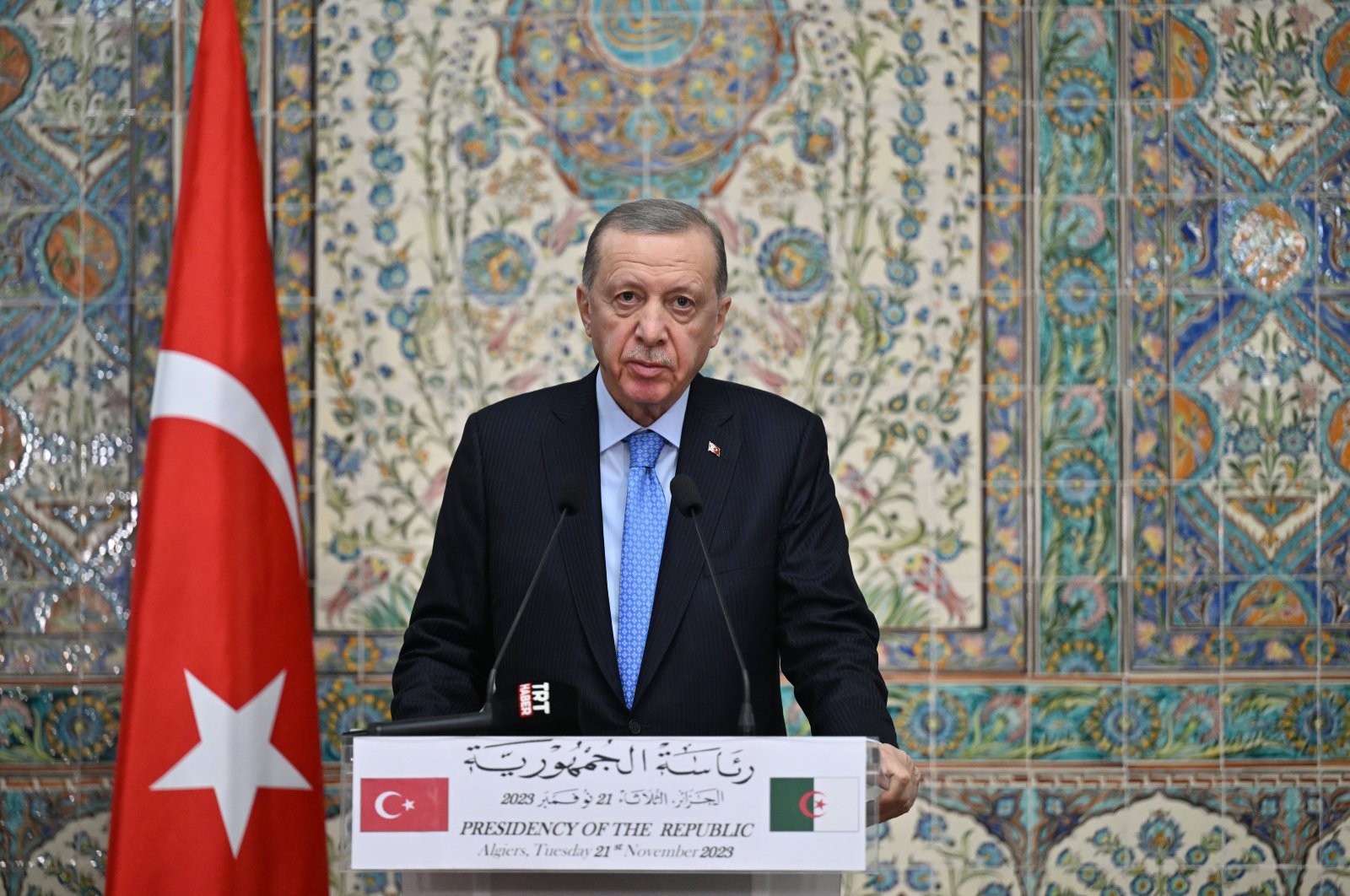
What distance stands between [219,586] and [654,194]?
4.46ft

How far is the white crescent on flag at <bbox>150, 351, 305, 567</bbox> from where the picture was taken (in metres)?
3.24

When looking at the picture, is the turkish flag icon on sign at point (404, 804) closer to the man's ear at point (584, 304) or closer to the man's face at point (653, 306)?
the man's face at point (653, 306)

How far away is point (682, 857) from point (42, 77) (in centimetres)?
293

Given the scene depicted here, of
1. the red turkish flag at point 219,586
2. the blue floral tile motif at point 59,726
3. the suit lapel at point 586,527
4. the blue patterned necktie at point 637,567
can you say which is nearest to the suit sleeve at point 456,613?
the suit lapel at point 586,527

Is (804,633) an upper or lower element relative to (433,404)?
lower

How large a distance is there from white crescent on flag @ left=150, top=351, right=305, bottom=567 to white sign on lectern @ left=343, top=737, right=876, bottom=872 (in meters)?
1.74

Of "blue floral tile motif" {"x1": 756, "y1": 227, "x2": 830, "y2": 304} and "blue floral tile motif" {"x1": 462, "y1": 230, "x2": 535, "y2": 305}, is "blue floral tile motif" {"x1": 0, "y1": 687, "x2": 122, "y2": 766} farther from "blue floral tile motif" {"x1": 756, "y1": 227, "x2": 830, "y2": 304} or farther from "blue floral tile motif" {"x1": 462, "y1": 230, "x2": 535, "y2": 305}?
"blue floral tile motif" {"x1": 756, "y1": 227, "x2": 830, "y2": 304}

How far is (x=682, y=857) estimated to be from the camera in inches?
63.4

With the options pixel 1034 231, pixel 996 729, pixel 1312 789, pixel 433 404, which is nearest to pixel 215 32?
pixel 433 404

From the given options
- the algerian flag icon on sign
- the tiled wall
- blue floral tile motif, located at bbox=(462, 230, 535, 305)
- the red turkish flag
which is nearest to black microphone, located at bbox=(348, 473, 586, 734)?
the algerian flag icon on sign

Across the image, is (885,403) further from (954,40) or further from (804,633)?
(804,633)

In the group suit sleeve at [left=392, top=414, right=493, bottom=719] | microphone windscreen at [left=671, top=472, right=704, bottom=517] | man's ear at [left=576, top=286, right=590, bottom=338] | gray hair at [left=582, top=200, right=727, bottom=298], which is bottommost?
suit sleeve at [left=392, top=414, right=493, bottom=719]

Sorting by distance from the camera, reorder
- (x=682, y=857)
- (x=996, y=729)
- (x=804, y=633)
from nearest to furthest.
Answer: (x=682, y=857) < (x=804, y=633) < (x=996, y=729)

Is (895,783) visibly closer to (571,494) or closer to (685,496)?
(685,496)
